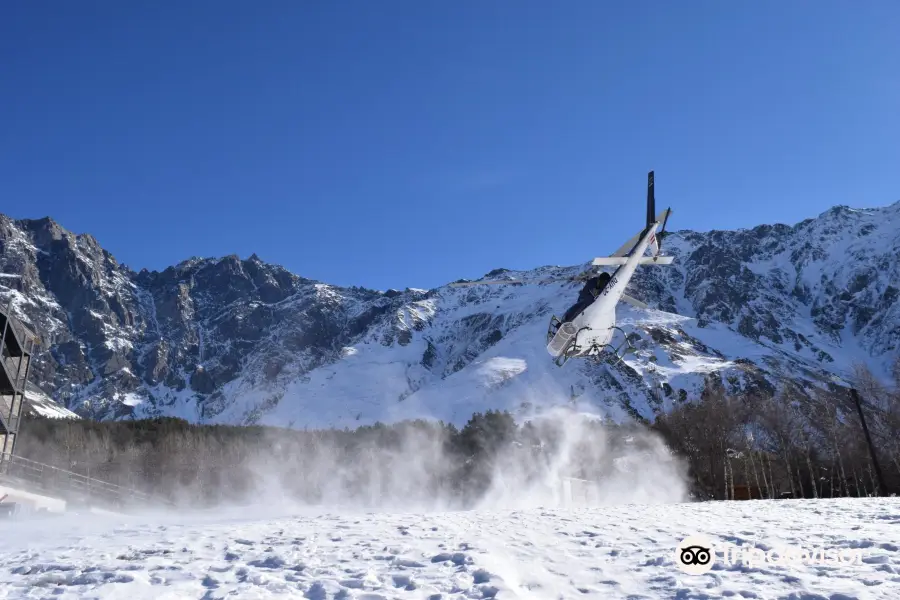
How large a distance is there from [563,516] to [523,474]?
1962 inches

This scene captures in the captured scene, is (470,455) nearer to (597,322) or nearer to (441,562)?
(597,322)

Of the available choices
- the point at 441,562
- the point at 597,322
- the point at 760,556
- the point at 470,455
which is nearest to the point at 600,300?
the point at 597,322

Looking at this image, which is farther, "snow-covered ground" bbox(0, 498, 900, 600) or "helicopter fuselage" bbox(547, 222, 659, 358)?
"helicopter fuselage" bbox(547, 222, 659, 358)

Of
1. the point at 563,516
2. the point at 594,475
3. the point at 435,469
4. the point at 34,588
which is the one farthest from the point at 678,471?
the point at 34,588

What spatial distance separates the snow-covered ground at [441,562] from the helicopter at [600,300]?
10.2 metres

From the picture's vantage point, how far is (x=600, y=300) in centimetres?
2638

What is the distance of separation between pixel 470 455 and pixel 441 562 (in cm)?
5924

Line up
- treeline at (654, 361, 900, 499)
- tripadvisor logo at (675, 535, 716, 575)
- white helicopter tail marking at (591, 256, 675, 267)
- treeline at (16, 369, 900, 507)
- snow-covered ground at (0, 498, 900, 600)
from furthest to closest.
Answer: treeline at (16, 369, 900, 507) → treeline at (654, 361, 900, 499) → white helicopter tail marking at (591, 256, 675, 267) → tripadvisor logo at (675, 535, 716, 575) → snow-covered ground at (0, 498, 900, 600)

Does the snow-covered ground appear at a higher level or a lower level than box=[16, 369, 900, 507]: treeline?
lower

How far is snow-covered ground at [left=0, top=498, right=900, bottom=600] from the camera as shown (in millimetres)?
9836

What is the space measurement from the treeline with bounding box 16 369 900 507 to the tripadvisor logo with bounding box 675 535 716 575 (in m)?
46.0

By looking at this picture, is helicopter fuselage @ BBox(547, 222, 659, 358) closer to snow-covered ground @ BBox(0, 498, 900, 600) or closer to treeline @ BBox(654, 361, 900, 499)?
snow-covered ground @ BBox(0, 498, 900, 600)

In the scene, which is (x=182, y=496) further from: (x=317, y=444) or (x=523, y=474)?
(x=523, y=474)

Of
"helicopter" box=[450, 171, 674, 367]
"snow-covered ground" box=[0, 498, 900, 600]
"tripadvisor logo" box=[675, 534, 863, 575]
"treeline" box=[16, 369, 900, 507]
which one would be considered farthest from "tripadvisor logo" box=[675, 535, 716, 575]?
"treeline" box=[16, 369, 900, 507]
